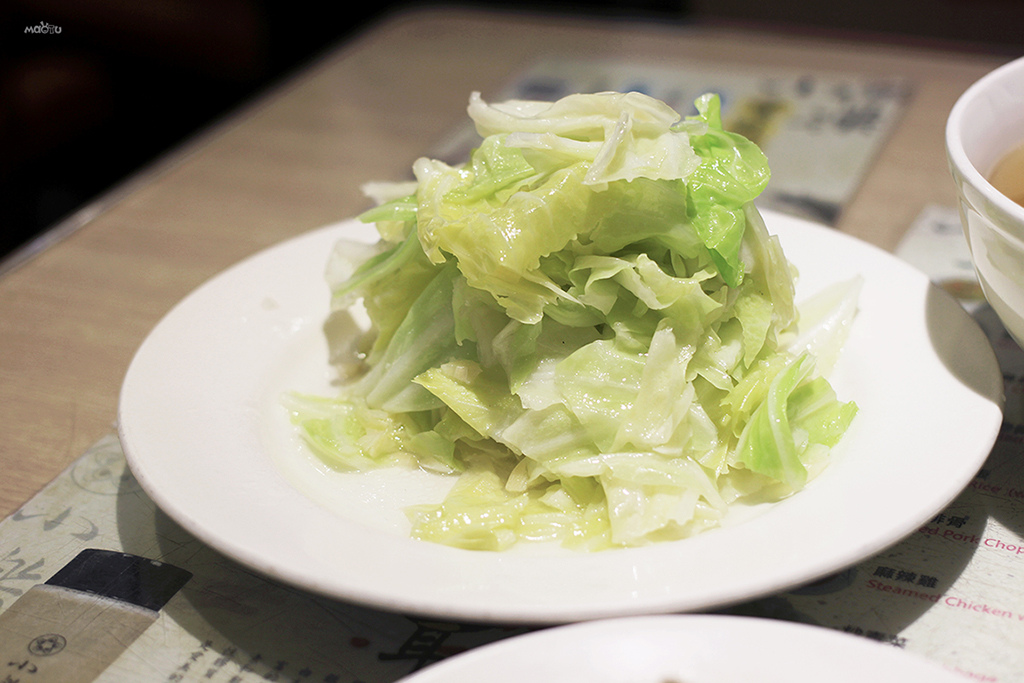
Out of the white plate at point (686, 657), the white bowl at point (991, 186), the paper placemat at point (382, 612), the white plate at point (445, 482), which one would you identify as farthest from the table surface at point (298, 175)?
the white plate at point (686, 657)

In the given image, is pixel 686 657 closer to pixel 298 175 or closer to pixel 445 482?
pixel 445 482

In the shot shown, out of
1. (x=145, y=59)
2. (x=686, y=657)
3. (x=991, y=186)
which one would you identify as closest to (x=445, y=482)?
(x=686, y=657)

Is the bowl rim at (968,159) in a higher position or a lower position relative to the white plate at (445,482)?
higher

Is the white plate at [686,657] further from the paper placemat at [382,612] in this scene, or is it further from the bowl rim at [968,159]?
the bowl rim at [968,159]

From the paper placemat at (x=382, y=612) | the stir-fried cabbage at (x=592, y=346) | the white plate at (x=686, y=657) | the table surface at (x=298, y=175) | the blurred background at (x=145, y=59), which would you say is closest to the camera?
the white plate at (x=686, y=657)

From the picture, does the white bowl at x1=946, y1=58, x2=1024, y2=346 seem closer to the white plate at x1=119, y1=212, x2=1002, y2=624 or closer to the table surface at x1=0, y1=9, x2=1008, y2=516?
the white plate at x1=119, y1=212, x2=1002, y2=624

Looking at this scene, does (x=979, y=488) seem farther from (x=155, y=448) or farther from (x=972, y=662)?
(x=155, y=448)

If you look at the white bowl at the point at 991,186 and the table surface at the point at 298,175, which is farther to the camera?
the table surface at the point at 298,175

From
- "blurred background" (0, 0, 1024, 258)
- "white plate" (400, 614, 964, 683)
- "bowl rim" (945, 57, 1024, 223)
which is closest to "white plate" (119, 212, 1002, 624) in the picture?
"white plate" (400, 614, 964, 683)
